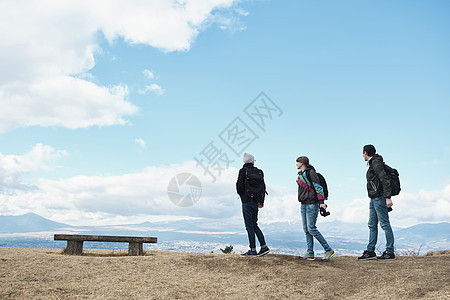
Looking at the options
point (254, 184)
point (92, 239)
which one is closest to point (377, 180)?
point (254, 184)

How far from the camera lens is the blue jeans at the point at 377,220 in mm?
9055

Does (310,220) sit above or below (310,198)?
below

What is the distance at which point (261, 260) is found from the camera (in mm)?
8969

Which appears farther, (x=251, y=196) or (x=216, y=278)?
(x=251, y=196)

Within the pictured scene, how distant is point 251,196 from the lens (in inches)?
368

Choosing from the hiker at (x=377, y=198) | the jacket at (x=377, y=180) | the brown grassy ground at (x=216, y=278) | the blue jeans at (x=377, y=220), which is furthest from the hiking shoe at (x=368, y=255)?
the jacket at (x=377, y=180)

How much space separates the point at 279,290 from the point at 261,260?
1836 mm

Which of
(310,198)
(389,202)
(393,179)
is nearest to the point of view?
(389,202)

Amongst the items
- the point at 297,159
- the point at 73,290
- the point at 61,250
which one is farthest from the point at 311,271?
the point at 61,250

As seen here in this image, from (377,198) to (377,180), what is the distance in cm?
45

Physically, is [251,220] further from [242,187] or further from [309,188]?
[309,188]

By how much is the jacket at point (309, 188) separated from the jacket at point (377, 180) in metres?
1.43

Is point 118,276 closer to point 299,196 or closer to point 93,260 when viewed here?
point 93,260

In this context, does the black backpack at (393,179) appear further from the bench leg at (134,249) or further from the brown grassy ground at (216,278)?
the bench leg at (134,249)
